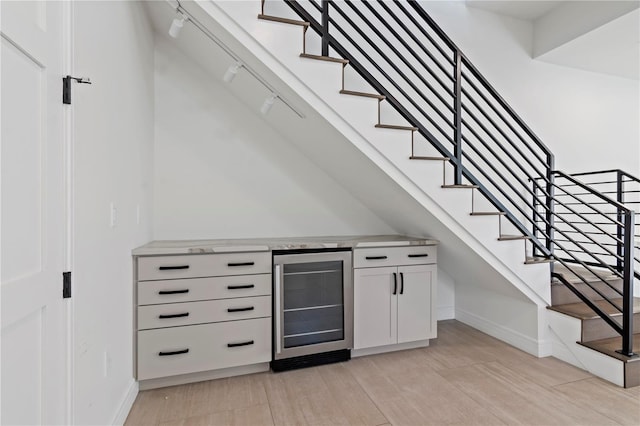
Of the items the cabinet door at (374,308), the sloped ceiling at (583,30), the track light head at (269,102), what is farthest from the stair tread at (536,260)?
the sloped ceiling at (583,30)

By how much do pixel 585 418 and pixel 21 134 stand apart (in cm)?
289

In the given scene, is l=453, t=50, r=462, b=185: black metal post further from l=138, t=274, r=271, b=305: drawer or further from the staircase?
l=138, t=274, r=271, b=305: drawer

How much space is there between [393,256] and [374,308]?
45cm

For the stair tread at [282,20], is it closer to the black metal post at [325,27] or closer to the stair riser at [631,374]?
the black metal post at [325,27]

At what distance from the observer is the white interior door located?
927 millimetres

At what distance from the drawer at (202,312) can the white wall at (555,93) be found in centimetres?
342

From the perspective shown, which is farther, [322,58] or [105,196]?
[322,58]

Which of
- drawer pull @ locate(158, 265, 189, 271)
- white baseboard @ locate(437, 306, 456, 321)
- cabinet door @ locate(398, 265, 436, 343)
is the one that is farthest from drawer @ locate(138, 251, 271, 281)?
white baseboard @ locate(437, 306, 456, 321)

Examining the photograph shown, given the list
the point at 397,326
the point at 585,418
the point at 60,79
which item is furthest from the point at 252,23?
the point at 585,418

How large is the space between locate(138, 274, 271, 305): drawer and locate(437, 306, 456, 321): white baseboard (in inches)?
82.6

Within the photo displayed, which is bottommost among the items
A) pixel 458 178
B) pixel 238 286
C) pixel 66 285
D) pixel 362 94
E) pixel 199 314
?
pixel 199 314

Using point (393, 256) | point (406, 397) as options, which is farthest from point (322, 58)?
point (406, 397)

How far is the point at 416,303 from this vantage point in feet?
9.23

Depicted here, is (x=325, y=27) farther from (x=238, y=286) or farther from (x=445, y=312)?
(x=445, y=312)
